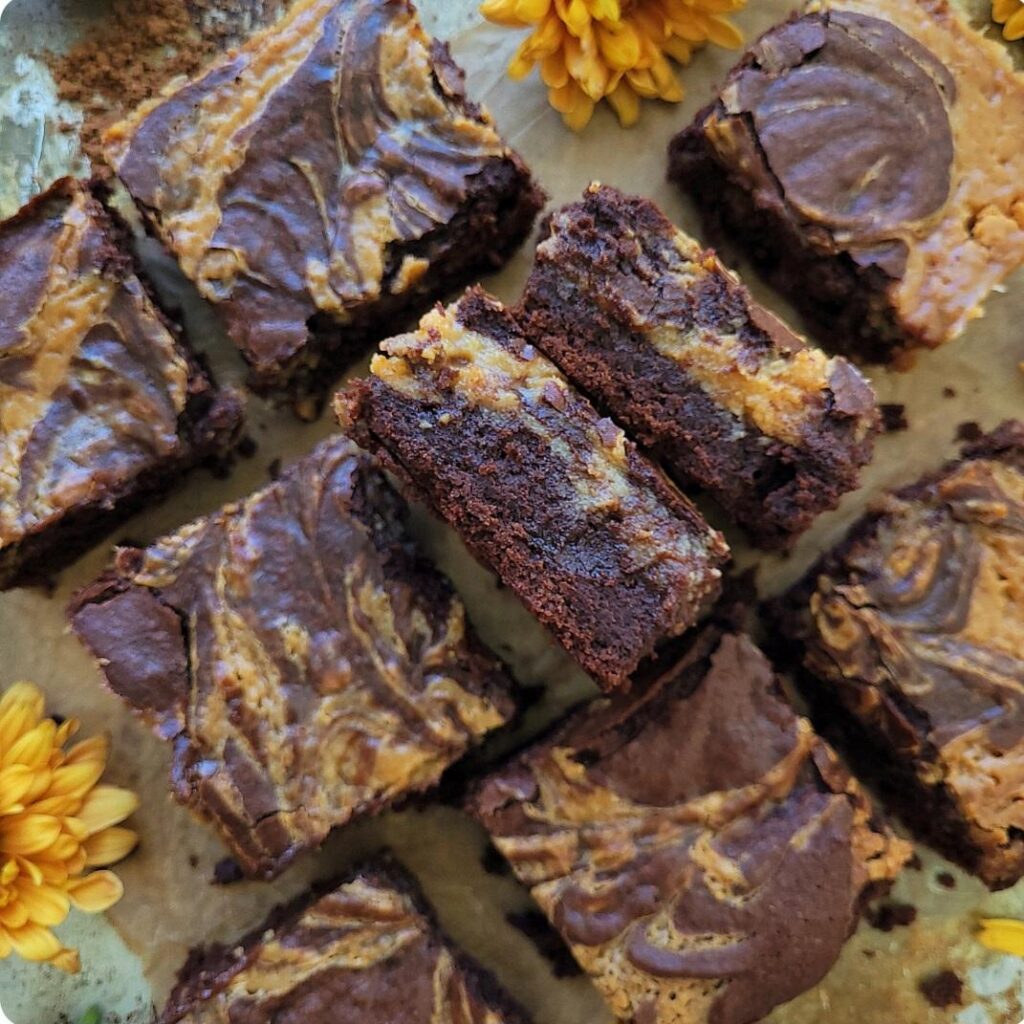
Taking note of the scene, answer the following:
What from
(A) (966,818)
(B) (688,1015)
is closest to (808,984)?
(B) (688,1015)

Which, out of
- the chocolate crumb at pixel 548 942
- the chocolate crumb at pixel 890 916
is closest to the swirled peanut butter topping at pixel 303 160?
the chocolate crumb at pixel 548 942

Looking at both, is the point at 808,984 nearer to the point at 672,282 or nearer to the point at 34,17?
the point at 672,282

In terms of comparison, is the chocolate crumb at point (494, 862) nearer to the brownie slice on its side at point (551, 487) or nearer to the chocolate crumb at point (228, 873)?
the chocolate crumb at point (228, 873)

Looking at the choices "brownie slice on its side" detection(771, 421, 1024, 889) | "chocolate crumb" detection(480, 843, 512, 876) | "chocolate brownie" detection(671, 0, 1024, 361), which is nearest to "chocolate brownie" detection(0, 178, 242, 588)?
"chocolate crumb" detection(480, 843, 512, 876)

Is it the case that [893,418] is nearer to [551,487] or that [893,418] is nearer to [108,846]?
[551,487]

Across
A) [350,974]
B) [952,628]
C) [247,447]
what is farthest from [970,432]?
[350,974]

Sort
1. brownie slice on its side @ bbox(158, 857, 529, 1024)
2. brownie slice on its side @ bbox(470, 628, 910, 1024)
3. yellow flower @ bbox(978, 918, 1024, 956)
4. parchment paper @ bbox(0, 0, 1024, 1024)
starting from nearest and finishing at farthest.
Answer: brownie slice on its side @ bbox(470, 628, 910, 1024) → brownie slice on its side @ bbox(158, 857, 529, 1024) → yellow flower @ bbox(978, 918, 1024, 956) → parchment paper @ bbox(0, 0, 1024, 1024)

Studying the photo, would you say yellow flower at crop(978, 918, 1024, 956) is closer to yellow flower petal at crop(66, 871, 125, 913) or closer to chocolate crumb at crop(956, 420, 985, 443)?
chocolate crumb at crop(956, 420, 985, 443)
